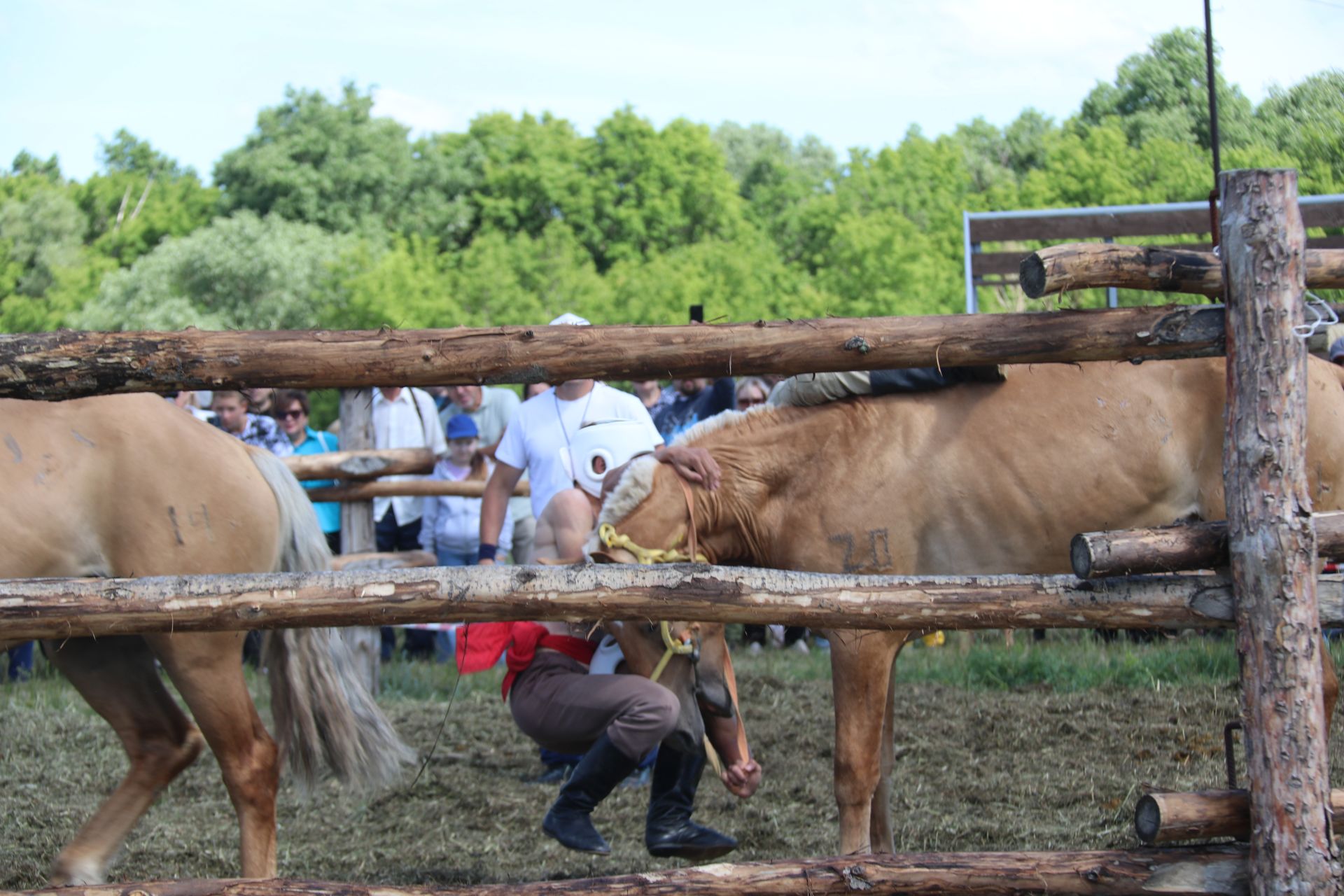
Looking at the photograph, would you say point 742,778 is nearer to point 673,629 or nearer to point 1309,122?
point 673,629

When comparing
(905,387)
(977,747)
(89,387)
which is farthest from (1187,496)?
(89,387)

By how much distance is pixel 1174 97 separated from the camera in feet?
18.2

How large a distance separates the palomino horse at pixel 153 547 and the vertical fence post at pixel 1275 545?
3147 millimetres

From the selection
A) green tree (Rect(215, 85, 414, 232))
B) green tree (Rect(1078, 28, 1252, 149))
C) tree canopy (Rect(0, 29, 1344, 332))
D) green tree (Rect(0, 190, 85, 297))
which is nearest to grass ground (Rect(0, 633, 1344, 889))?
green tree (Rect(1078, 28, 1252, 149))

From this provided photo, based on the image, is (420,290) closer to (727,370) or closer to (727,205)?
(727,205)

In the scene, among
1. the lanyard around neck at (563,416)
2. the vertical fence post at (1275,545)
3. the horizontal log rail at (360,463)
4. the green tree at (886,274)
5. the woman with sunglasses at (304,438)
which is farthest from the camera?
the green tree at (886,274)

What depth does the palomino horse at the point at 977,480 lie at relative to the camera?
13.1ft

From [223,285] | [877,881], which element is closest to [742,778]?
[877,881]

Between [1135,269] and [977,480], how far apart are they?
3.83ft

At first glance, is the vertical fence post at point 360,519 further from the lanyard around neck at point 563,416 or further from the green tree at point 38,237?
the green tree at point 38,237

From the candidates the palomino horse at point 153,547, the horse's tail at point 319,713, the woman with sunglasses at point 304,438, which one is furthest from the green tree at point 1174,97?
the woman with sunglasses at point 304,438

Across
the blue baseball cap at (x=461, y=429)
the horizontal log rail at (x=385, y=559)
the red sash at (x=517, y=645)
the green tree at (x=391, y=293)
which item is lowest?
the horizontal log rail at (x=385, y=559)

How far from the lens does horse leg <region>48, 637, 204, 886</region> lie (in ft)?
14.6

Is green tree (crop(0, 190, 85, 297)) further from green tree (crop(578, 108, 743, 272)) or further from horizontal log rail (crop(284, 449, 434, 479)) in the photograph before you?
horizontal log rail (crop(284, 449, 434, 479))
